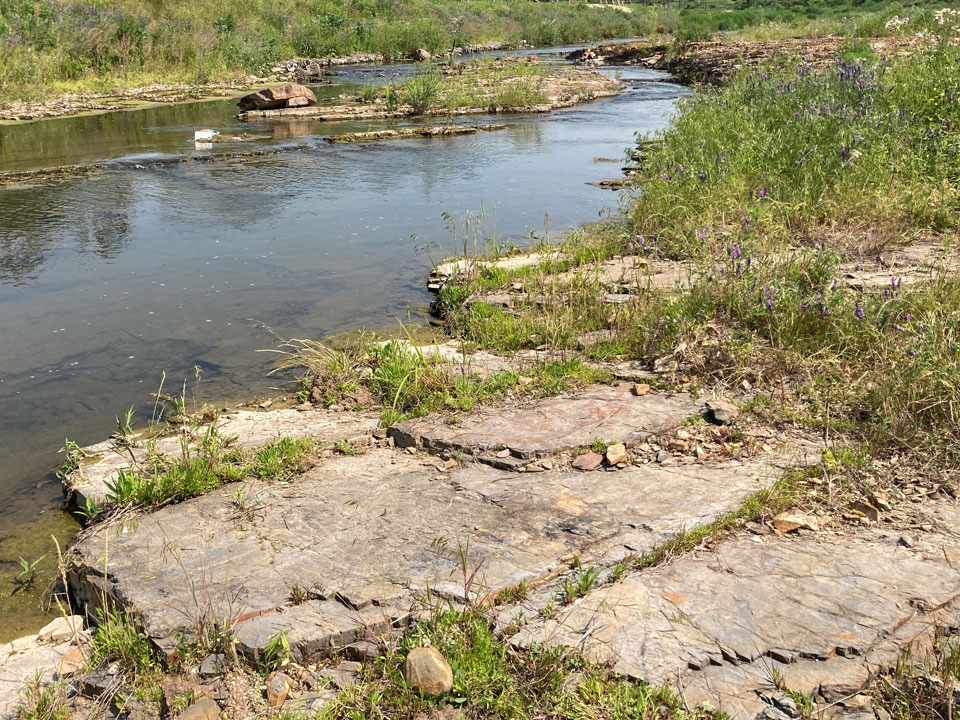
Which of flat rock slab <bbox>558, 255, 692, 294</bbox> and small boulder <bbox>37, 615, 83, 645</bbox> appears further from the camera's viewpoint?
flat rock slab <bbox>558, 255, 692, 294</bbox>

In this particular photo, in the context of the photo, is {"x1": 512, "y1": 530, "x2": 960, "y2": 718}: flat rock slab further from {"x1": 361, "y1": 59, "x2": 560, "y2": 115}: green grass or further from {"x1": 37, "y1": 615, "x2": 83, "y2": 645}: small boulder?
{"x1": 361, "y1": 59, "x2": 560, "y2": 115}: green grass

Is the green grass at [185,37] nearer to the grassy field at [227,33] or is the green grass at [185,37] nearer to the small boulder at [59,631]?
the grassy field at [227,33]

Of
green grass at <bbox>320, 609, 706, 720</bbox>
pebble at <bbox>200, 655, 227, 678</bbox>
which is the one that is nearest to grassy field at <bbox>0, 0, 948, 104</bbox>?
pebble at <bbox>200, 655, 227, 678</bbox>

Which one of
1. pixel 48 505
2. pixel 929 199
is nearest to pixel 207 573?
pixel 48 505

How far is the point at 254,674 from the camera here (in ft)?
9.14

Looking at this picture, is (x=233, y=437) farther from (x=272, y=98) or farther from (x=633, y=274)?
(x=272, y=98)

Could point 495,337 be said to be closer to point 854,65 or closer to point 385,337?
point 385,337

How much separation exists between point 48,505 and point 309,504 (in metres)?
1.61

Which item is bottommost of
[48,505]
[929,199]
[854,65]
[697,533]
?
[48,505]

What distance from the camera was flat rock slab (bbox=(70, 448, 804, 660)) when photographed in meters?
3.04

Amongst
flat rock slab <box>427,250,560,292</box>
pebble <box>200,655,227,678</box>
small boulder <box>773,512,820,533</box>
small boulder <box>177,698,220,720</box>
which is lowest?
small boulder <box>177,698,220,720</box>

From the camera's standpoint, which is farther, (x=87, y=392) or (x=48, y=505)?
(x=87, y=392)

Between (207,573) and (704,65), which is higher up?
(704,65)

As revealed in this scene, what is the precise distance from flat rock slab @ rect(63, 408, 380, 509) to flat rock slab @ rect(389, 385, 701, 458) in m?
0.39
